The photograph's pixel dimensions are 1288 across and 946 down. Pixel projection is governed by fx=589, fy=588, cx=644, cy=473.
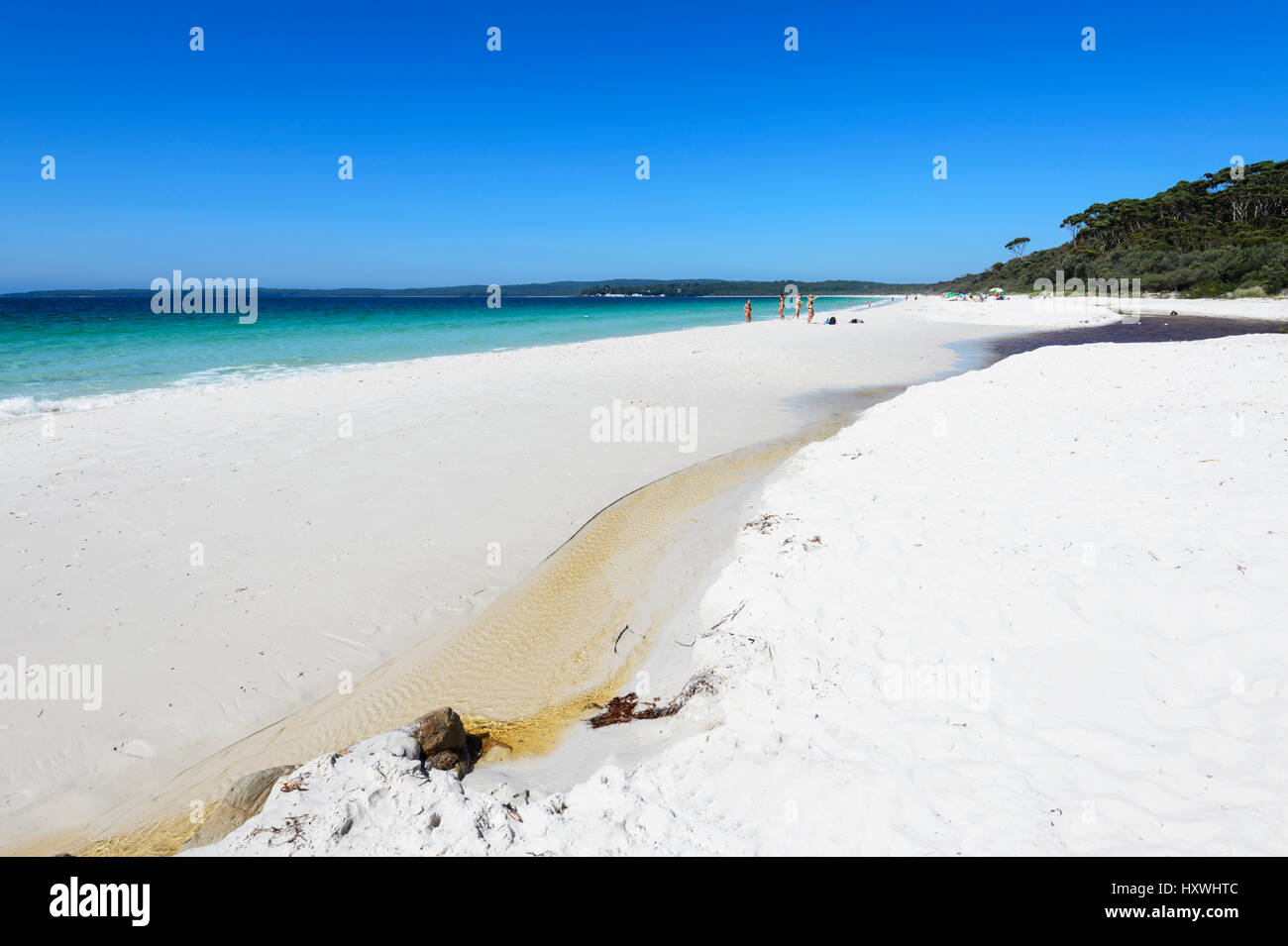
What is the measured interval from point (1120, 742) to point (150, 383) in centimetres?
2495

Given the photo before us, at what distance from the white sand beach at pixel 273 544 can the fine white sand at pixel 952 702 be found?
0.16 metres

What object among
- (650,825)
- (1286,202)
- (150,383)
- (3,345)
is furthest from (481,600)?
(1286,202)

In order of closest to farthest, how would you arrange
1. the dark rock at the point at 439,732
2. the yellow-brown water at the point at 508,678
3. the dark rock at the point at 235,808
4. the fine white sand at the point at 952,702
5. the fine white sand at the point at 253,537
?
the fine white sand at the point at 952,702
the dark rock at the point at 235,808
the dark rock at the point at 439,732
the yellow-brown water at the point at 508,678
the fine white sand at the point at 253,537

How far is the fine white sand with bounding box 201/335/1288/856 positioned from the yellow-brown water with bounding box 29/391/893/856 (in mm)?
575

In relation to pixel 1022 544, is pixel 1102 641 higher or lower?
lower

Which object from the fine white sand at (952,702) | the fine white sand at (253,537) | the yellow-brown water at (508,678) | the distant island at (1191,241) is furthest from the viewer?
the distant island at (1191,241)

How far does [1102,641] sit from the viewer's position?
4.24 m

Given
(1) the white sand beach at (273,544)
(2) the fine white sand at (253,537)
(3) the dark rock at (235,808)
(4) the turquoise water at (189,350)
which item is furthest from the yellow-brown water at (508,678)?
(4) the turquoise water at (189,350)

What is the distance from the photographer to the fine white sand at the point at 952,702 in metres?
2.98

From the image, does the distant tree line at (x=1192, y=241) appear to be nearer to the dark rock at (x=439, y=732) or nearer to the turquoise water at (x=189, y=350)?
the turquoise water at (x=189, y=350)

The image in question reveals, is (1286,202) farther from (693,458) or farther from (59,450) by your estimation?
(59,450)

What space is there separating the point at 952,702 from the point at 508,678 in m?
3.53

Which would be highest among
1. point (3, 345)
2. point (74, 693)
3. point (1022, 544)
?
point (3, 345)

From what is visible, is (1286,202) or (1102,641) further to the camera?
(1286,202)
